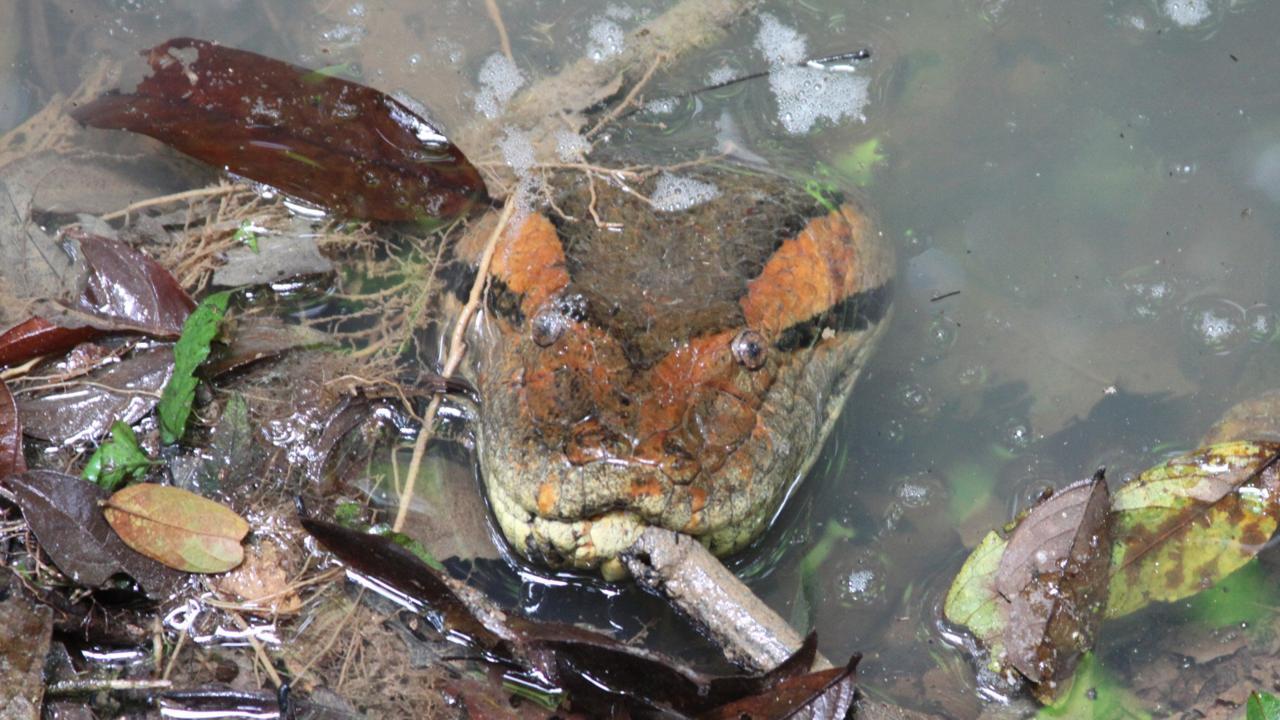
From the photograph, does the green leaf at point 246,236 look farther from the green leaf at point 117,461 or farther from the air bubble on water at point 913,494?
the air bubble on water at point 913,494

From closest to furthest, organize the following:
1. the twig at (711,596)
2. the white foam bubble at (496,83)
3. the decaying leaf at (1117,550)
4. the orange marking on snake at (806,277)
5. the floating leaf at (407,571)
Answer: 1. the twig at (711,596)
2. the floating leaf at (407,571)
3. the decaying leaf at (1117,550)
4. the orange marking on snake at (806,277)
5. the white foam bubble at (496,83)

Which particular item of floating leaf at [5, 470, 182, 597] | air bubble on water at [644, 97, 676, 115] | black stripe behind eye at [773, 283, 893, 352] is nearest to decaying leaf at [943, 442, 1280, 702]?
black stripe behind eye at [773, 283, 893, 352]

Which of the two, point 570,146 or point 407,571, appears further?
point 570,146

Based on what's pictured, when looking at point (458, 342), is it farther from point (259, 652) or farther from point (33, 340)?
point (33, 340)

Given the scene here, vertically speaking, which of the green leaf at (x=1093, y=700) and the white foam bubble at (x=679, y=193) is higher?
the white foam bubble at (x=679, y=193)

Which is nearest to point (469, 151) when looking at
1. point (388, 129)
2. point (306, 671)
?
point (388, 129)

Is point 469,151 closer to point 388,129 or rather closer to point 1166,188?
point 388,129

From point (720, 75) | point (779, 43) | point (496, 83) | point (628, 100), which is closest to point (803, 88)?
point (779, 43)

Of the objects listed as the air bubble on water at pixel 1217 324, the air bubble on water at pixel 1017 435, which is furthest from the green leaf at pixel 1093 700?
the air bubble on water at pixel 1217 324
